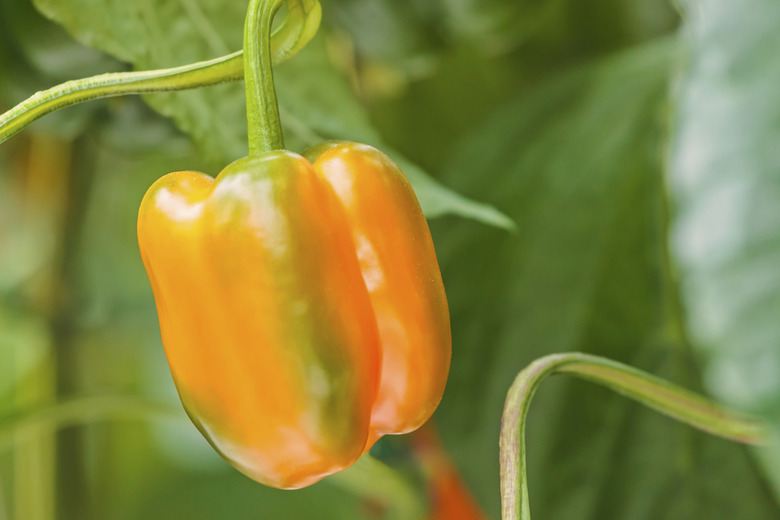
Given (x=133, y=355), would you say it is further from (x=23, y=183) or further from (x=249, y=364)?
(x=249, y=364)

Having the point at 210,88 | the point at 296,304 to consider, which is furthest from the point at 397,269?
the point at 210,88

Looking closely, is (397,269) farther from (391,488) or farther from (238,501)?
(238,501)

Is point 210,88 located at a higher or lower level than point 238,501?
higher

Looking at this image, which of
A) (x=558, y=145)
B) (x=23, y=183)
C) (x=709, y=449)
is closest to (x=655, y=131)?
(x=558, y=145)

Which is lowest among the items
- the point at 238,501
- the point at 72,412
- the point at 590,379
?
the point at 238,501

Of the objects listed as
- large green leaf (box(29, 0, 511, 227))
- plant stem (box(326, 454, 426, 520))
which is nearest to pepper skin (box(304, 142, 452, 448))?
large green leaf (box(29, 0, 511, 227))

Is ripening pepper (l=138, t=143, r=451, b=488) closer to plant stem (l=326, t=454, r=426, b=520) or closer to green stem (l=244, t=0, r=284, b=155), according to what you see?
green stem (l=244, t=0, r=284, b=155)
